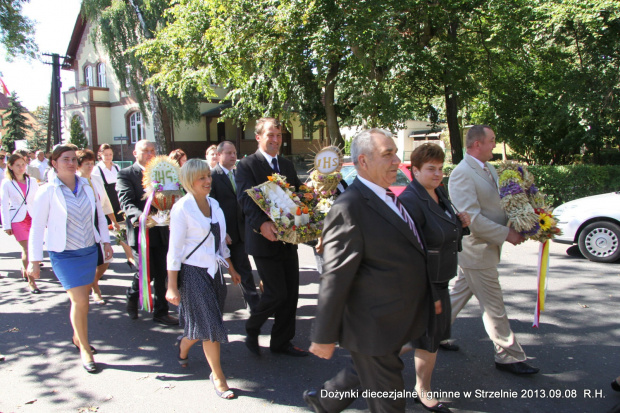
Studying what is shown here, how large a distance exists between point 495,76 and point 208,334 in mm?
15365

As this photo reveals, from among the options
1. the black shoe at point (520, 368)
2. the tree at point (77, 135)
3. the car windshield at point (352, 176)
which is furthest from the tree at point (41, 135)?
the black shoe at point (520, 368)

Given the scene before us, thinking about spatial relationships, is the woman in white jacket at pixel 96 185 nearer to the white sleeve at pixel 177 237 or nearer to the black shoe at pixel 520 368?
the white sleeve at pixel 177 237

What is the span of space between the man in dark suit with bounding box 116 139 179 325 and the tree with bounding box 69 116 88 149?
3200 centimetres

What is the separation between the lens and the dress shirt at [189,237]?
3539 millimetres

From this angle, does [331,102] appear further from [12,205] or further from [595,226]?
[12,205]

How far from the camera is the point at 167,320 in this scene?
5406 mm

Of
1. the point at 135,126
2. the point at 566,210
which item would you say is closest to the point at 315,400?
the point at 566,210

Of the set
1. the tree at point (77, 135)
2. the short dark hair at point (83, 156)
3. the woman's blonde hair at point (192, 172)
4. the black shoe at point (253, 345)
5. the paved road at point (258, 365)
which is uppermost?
the tree at point (77, 135)

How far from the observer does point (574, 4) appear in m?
11.7

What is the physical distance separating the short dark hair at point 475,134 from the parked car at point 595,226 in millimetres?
4224

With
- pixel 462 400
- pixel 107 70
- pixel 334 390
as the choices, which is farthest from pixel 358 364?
pixel 107 70

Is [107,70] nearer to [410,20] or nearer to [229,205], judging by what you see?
[410,20]

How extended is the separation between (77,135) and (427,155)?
118 feet

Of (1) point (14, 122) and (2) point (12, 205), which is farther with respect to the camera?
(1) point (14, 122)
